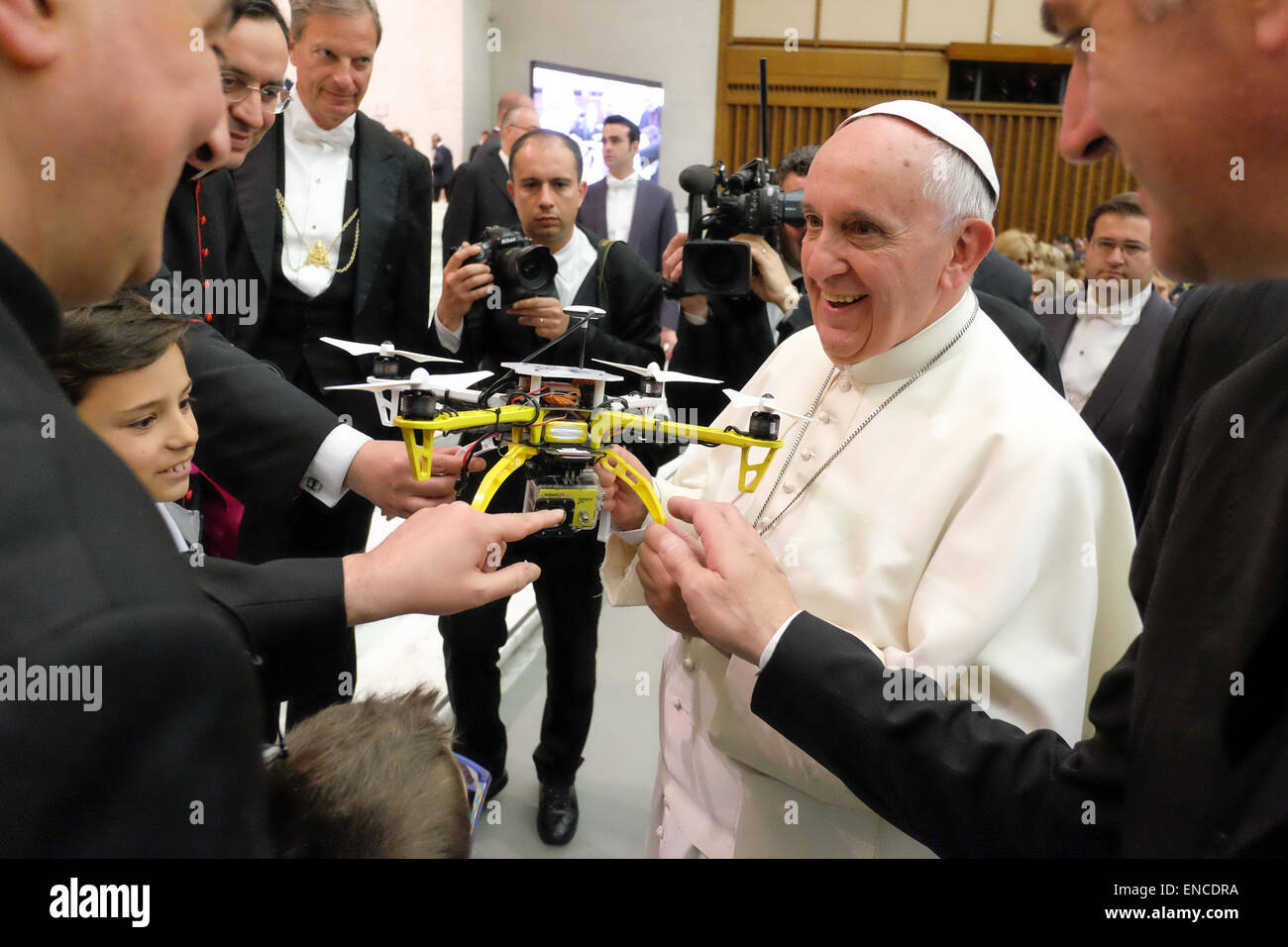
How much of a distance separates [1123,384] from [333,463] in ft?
9.50

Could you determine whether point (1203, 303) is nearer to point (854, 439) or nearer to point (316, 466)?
point (854, 439)

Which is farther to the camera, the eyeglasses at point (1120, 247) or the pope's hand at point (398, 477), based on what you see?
the eyeglasses at point (1120, 247)

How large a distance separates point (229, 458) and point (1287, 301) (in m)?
1.92

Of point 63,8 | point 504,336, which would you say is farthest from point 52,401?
point 504,336

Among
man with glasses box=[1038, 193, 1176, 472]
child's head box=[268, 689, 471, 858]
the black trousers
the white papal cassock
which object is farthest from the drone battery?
man with glasses box=[1038, 193, 1176, 472]

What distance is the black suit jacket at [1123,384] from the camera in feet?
11.2

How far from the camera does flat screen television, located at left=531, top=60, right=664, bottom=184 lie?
9477 mm

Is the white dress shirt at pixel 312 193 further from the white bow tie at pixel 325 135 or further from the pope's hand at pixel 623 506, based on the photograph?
the pope's hand at pixel 623 506

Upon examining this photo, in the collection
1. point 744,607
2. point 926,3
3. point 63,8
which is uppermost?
point 926,3

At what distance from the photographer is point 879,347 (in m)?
1.67

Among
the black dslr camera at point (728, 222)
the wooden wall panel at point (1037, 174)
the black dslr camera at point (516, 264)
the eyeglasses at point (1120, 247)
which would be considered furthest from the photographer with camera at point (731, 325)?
the wooden wall panel at point (1037, 174)

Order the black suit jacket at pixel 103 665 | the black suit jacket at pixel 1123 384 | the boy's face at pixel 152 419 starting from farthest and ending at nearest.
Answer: the black suit jacket at pixel 1123 384 < the boy's face at pixel 152 419 < the black suit jacket at pixel 103 665

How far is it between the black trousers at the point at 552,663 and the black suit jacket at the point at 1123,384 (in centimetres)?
191

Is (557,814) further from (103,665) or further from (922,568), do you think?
(103,665)
